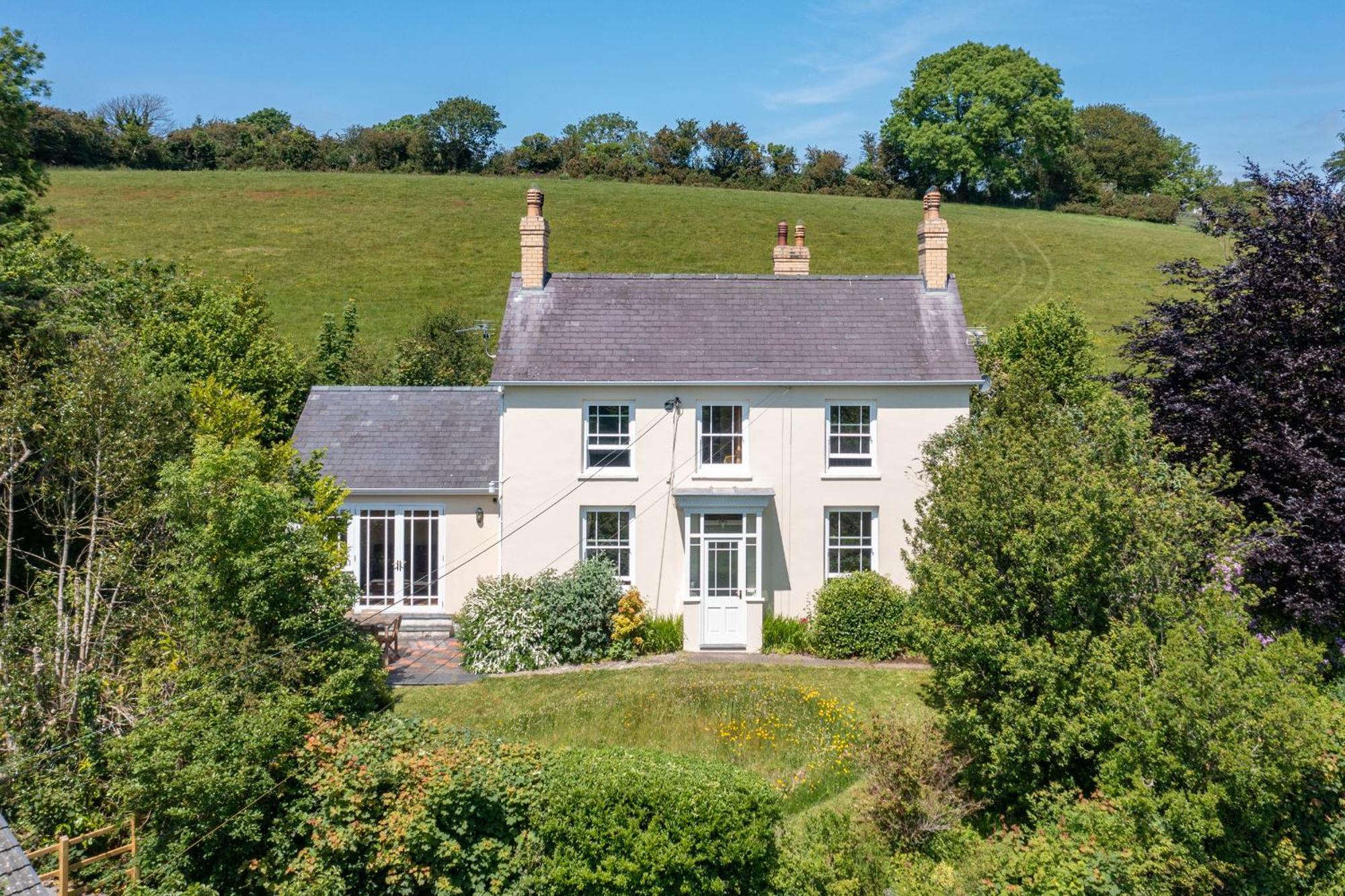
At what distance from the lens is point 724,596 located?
2019 cm

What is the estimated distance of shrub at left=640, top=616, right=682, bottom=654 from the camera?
64.6ft

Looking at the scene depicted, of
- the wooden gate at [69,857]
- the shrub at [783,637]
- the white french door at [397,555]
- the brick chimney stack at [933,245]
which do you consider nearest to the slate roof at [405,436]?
the white french door at [397,555]

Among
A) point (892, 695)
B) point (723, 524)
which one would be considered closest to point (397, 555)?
point (723, 524)

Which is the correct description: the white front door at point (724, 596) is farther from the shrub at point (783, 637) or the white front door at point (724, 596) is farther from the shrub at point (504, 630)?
the shrub at point (504, 630)

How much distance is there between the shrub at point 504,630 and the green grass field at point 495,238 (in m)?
28.5

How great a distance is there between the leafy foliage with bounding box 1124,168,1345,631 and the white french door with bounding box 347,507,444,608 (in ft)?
55.1

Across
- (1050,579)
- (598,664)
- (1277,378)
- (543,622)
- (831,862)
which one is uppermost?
(1277,378)

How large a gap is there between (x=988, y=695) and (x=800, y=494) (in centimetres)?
926

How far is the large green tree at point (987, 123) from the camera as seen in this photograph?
7500 cm

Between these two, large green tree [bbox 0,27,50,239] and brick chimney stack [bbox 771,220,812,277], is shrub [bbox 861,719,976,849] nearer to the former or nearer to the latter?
brick chimney stack [bbox 771,220,812,277]

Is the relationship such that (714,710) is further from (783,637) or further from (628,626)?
(783,637)

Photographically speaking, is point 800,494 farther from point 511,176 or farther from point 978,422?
point 511,176

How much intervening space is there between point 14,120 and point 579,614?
1759 cm

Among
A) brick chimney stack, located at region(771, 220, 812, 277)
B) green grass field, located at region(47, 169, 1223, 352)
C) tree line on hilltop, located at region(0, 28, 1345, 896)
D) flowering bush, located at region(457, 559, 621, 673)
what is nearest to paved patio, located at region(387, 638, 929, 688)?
flowering bush, located at region(457, 559, 621, 673)
